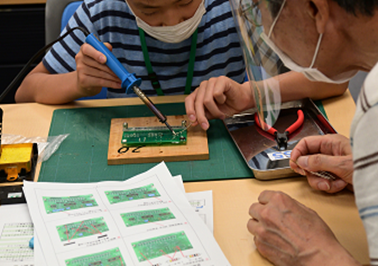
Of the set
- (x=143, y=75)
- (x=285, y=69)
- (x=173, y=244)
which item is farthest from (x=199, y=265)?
(x=143, y=75)

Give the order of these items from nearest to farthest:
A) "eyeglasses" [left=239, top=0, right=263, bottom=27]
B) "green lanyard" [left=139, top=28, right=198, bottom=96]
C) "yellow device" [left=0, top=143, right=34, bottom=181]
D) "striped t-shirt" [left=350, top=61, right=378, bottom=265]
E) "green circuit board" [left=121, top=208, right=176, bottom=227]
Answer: "striped t-shirt" [left=350, top=61, right=378, bottom=265]
"eyeglasses" [left=239, top=0, right=263, bottom=27]
"green circuit board" [left=121, top=208, right=176, bottom=227]
"yellow device" [left=0, top=143, right=34, bottom=181]
"green lanyard" [left=139, top=28, right=198, bottom=96]

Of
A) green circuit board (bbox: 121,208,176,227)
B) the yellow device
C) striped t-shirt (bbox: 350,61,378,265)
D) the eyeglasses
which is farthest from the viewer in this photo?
the yellow device

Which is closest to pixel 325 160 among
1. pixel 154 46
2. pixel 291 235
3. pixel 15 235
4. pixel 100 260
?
pixel 291 235

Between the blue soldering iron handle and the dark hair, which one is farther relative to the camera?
the blue soldering iron handle

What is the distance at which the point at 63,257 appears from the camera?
23.3 inches

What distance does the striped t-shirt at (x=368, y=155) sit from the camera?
389 mm

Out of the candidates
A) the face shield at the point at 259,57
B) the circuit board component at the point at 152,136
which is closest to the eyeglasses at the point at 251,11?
the face shield at the point at 259,57

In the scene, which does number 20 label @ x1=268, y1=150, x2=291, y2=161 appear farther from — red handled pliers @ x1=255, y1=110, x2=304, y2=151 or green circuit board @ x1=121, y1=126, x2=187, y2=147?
green circuit board @ x1=121, y1=126, x2=187, y2=147

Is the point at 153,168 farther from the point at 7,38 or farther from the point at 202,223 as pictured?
the point at 7,38

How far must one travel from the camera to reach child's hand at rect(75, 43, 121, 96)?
97cm

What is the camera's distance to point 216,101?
969 millimetres

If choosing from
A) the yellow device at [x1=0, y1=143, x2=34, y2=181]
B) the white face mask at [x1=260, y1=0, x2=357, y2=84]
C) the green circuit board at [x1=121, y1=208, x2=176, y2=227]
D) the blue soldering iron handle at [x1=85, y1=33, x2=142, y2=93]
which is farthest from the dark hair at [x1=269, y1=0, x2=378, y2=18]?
the yellow device at [x1=0, y1=143, x2=34, y2=181]

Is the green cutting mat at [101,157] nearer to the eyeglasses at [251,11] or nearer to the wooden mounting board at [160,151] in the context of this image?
the wooden mounting board at [160,151]

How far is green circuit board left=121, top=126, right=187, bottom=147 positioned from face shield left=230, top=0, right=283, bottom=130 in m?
0.23
